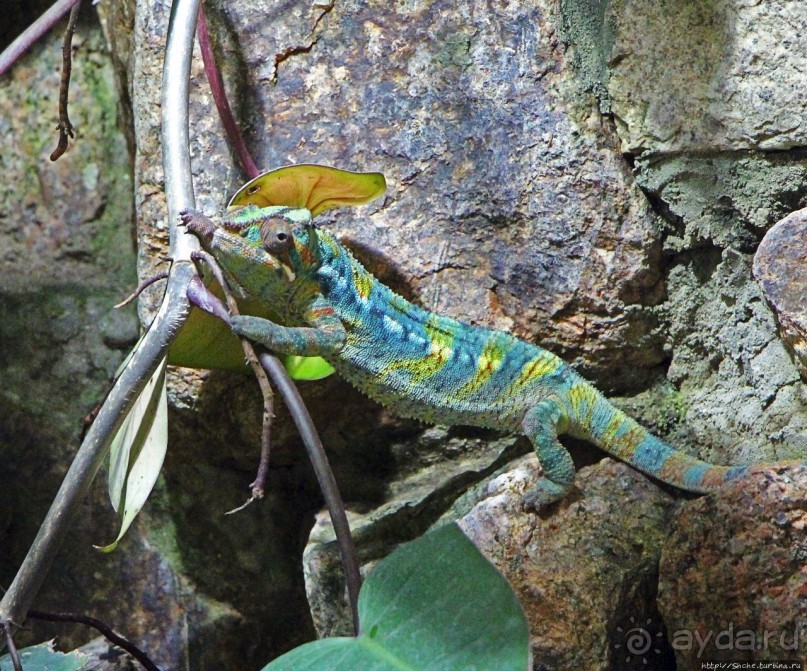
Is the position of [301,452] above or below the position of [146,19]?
below

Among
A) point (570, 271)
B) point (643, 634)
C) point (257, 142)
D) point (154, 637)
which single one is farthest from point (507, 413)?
point (154, 637)

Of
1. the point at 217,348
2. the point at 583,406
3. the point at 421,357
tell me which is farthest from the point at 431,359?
the point at 217,348

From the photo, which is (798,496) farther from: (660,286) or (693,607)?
(660,286)

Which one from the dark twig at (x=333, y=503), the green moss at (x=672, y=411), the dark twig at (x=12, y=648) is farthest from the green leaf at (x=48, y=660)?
the green moss at (x=672, y=411)

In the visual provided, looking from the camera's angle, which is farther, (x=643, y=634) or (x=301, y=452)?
(x=301, y=452)

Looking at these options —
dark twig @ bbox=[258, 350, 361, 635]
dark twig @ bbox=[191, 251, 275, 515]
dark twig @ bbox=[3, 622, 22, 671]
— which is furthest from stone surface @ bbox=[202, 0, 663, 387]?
dark twig @ bbox=[3, 622, 22, 671]

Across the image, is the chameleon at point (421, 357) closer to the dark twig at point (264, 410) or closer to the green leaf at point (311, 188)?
the green leaf at point (311, 188)
